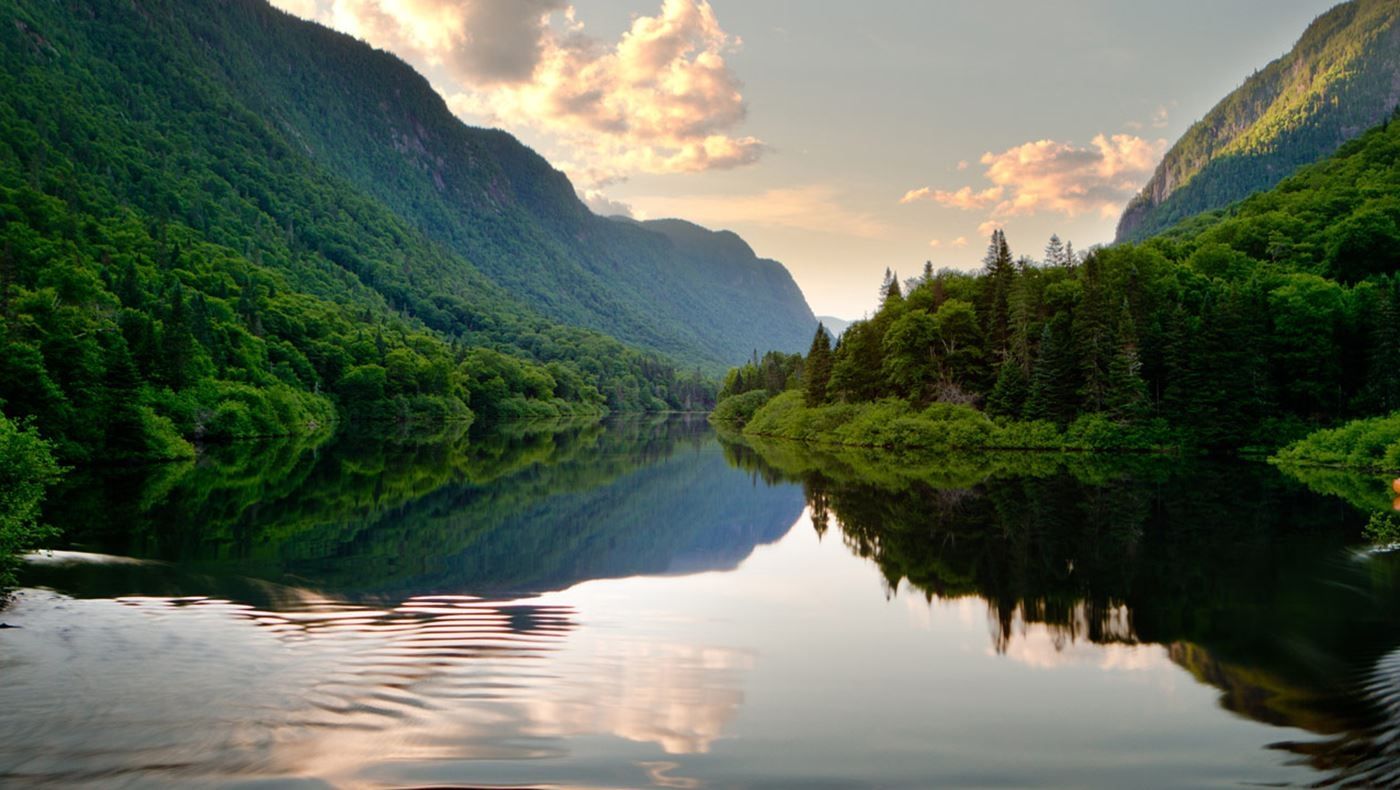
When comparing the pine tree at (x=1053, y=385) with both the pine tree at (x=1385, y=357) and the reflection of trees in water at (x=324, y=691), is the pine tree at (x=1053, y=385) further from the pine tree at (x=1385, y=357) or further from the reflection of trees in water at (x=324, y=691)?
the reflection of trees in water at (x=324, y=691)

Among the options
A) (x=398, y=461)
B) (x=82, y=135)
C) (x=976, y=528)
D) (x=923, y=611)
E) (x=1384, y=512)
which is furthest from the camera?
(x=82, y=135)

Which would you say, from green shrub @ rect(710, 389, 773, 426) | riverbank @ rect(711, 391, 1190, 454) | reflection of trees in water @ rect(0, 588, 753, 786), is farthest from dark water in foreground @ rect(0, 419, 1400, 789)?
green shrub @ rect(710, 389, 773, 426)

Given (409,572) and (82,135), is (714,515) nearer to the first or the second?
(409,572)

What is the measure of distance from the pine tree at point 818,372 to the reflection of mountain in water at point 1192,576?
1772 inches

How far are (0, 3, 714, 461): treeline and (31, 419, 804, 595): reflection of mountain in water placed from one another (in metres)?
5.44

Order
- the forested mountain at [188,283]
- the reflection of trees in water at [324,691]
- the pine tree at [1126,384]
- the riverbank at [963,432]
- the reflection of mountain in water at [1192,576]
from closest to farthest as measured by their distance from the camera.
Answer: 1. the reflection of trees in water at [324,691]
2. the reflection of mountain in water at [1192,576]
3. the forested mountain at [188,283]
4. the riverbank at [963,432]
5. the pine tree at [1126,384]

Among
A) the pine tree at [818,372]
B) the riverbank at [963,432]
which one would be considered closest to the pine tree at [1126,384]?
the riverbank at [963,432]

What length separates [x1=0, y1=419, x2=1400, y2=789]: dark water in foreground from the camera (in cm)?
756

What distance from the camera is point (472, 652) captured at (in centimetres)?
1073

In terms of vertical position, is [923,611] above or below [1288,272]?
below

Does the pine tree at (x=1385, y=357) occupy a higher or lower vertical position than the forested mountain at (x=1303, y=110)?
lower

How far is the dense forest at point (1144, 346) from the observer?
5259 cm

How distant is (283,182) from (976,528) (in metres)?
180

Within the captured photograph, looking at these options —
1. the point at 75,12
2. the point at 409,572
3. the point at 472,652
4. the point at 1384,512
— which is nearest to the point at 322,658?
the point at 472,652
